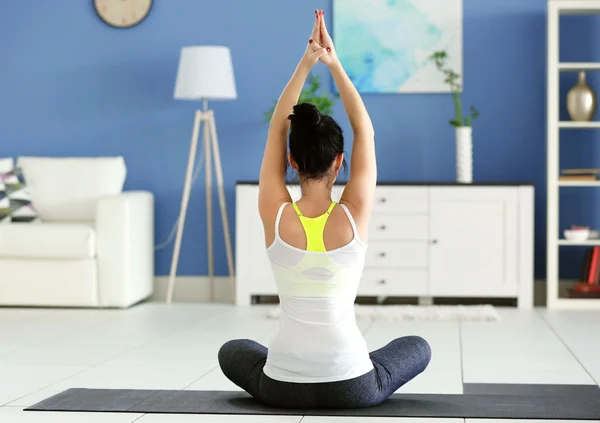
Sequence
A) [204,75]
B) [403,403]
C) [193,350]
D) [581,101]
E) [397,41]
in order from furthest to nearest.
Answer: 1. [397,41]
2. [204,75]
3. [581,101]
4. [193,350]
5. [403,403]

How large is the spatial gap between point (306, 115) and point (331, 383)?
26.9 inches

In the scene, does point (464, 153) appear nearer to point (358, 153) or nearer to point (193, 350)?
point (193, 350)

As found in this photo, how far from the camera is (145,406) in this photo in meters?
2.78

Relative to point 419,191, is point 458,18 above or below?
above

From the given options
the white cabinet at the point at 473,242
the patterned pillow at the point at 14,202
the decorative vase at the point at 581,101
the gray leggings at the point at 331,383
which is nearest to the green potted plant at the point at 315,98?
the white cabinet at the point at 473,242

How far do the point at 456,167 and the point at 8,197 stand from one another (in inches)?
104

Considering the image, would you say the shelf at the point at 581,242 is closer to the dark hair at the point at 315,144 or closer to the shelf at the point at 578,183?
the shelf at the point at 578,183

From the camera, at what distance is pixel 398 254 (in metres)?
5.66

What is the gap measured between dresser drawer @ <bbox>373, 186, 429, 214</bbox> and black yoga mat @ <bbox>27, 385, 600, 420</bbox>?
2561mm

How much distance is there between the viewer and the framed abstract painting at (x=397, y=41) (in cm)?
600

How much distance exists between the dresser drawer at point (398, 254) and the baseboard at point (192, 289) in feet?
3.44

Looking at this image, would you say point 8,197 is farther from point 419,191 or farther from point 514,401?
point 514,401

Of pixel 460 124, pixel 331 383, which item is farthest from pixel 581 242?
pixel 331 383

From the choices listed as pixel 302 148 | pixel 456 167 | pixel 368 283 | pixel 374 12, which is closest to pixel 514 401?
pixel 302 148
